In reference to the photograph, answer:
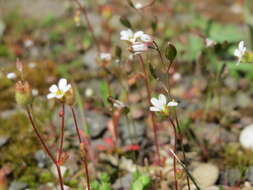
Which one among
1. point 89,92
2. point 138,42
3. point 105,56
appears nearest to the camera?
point 138,42

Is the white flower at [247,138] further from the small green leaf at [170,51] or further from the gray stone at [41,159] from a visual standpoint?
the gray stone at [41,159]

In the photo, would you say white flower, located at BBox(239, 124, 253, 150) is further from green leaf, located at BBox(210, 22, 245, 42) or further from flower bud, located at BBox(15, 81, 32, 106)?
flower bud, located at BBox(15, 81, 32, 106)

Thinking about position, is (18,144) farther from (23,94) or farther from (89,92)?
(23,94)

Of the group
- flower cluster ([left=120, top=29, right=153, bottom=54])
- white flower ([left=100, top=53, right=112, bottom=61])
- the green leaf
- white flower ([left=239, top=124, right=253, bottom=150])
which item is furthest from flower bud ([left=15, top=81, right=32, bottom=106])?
the green leaf

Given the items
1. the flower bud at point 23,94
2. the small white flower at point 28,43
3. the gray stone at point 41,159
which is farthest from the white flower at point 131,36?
the small white flower at point 28,43

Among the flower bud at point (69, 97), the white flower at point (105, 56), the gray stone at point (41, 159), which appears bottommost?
the gray stone at point (41, 159)

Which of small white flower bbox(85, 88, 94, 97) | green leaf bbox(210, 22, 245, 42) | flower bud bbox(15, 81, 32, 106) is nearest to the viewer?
flower bud bbox(15, 81, 32, 106)

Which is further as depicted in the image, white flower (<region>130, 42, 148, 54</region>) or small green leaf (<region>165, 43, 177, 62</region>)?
white flower (<region>130, 42, 148, 54</region>)

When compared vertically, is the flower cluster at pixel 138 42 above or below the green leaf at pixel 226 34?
above

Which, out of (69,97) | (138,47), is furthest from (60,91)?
(138,47)
